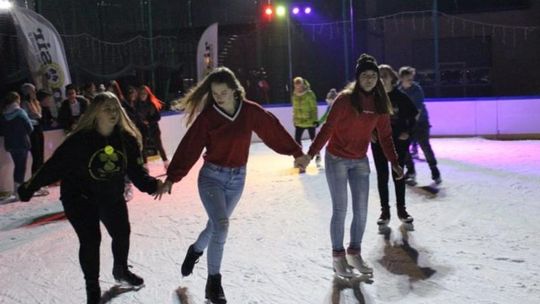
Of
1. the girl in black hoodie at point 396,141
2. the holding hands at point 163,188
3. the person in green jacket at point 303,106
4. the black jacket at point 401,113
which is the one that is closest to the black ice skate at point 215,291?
the holding hands at point 163,188

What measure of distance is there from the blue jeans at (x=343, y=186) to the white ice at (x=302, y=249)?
1.15 feet

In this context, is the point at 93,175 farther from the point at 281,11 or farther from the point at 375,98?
the point at 281,11

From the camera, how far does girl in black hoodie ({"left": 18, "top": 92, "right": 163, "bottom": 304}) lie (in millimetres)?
3635

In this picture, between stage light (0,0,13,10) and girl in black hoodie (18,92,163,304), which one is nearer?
girl in black hoodie (18,92,163,304)

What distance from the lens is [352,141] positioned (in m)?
4.11

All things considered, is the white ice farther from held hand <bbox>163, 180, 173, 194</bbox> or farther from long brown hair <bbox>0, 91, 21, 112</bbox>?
long brown hair <bbox>0, 91, 21, 112</bbox>

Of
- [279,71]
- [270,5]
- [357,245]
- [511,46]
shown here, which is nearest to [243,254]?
[357,245]

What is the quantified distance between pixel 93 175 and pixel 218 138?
794 millimetres

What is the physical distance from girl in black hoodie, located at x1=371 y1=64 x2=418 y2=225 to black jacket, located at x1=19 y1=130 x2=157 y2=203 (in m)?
2.36

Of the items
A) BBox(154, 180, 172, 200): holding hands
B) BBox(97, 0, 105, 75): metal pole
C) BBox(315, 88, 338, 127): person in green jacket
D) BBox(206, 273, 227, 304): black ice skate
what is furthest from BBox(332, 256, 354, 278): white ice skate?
BBox(97, 0, 105, 75): metal pole

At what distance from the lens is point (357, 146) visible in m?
4.12

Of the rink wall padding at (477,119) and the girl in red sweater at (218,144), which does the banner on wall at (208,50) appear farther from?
the girl in red sweater at (218,144)

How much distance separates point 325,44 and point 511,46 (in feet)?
20.8

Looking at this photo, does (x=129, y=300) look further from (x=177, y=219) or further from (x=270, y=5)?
(x=270, y=5)
